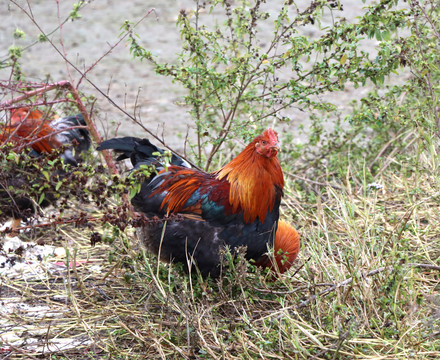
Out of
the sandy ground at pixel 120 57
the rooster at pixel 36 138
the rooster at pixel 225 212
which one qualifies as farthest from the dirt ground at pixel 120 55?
the rooster at pixel 225 212

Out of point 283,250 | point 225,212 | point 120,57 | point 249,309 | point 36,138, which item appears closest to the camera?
point 249,309

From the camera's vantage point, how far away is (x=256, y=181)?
139 inches

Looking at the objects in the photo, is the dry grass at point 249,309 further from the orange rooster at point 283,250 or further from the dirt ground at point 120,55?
the dirt ground at point 120,55

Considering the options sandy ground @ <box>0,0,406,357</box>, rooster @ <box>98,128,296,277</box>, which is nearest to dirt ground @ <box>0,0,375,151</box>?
sandy ground @ <box>0,0,406,357</box>

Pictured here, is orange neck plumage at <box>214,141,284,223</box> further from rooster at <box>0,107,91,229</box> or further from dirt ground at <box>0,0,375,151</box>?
dirt ground at <box>0,0,375,151</box>

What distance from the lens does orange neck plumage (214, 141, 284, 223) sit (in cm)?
350

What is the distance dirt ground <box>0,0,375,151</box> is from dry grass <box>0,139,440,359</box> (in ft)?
10.1

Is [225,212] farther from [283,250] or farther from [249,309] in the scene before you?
[249,309]

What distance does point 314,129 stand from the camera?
212 inches

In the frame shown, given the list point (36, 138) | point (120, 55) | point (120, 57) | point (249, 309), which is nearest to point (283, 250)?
point (249, 309)

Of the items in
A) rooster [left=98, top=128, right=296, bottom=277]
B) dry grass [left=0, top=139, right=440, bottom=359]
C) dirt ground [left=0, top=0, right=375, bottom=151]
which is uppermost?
dirt ground [left=0, top=0, right=375, bottom=151]

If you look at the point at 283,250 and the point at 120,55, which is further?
the point at 120,55

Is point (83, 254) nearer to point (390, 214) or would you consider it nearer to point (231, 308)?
point (231, 308)

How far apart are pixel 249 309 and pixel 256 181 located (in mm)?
779
